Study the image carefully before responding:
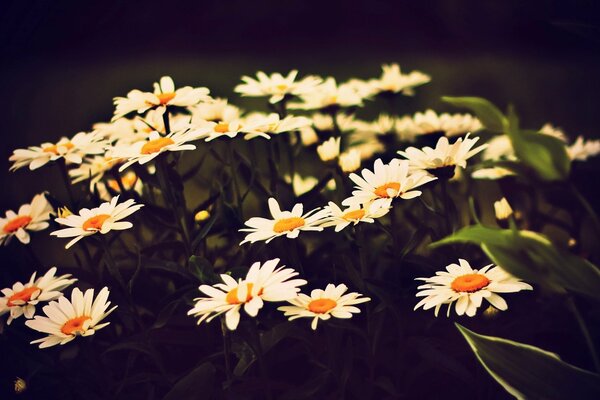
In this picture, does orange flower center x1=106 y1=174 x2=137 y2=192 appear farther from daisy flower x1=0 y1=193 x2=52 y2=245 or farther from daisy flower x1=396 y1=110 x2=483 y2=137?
daisy flower x1=396 y1=110 x2=483 y2=137

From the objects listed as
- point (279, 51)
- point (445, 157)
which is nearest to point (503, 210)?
point (445, 157)

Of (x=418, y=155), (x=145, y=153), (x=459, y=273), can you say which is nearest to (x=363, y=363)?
(x=459, y=273)

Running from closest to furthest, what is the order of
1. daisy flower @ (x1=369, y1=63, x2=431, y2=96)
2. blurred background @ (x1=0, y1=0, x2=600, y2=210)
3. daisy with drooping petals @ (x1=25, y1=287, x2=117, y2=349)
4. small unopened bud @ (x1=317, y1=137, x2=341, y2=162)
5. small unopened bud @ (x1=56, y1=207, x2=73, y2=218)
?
daisy with drooping petals @ (x1=25, y1=287, x2=117, y2=349) < small unopened bud @ (x1=56, y1=207, x2=73, y2=218) < small unopened bud @ (x1=317, y1=137, x2=341, y2=162) < daisy flower @ (x1=369, y1=63, x2=431, y2=96) < blurred background @ (x1=0, y1=0, x2=600, y2=210)

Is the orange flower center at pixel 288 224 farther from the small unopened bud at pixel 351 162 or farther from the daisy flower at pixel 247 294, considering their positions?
the small unopened bud at pixel 351 162

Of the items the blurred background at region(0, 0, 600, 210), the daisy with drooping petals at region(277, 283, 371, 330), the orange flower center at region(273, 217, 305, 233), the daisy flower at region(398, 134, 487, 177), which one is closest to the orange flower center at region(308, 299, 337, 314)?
the daisy with drooping petals at region(277, 283, 371, 330)

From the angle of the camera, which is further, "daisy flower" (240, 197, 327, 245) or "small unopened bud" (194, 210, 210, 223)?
"small unopened bud" (194, 210, 210, 223)

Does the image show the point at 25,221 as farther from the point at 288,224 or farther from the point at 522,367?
the point at 522,367
